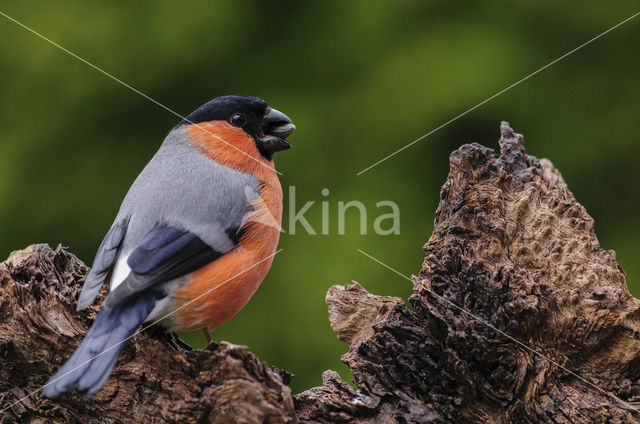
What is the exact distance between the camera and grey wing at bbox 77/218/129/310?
2338mm

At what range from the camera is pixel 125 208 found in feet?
8.94

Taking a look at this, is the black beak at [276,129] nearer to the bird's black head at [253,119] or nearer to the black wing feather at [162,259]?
the bird's black head at [253,119]

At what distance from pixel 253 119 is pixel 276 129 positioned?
0.40 ft

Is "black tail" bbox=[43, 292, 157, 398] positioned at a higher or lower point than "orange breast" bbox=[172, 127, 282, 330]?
lower

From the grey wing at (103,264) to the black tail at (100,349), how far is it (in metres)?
0.12

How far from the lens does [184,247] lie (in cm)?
244

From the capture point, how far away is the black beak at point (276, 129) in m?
3.27

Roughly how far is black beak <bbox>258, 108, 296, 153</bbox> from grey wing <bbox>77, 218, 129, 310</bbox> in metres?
0.89

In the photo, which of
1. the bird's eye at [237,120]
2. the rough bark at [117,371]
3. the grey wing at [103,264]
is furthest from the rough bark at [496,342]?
the bird's eye at [237,120]

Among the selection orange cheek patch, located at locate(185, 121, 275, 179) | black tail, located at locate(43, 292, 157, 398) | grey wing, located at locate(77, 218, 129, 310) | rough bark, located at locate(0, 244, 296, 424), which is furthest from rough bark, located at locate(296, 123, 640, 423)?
orange cheek patch, located at locate(185, 121, 275, 179)

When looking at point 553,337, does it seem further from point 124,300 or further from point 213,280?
point 124,300

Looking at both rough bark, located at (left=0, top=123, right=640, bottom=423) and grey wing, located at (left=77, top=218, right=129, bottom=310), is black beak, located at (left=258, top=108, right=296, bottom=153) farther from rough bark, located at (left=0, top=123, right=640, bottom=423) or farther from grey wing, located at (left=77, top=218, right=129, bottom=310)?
rough bark, located at (left=0, top=123, right=640, bottom=423)

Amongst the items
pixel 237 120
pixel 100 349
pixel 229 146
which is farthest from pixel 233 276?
pixel 237 120

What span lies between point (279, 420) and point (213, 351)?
0.95 feet
